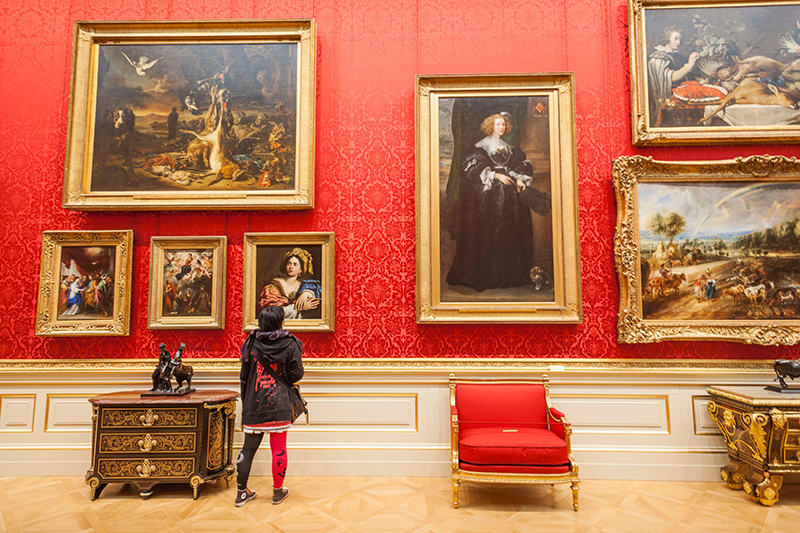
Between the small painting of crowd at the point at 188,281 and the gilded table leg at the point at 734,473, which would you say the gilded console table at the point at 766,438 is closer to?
the gilded table leg at the point at 734,473

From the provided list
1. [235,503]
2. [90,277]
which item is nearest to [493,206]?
[235,503]

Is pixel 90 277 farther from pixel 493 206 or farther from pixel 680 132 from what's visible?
pixel 680 132

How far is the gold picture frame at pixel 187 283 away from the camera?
5297 mm

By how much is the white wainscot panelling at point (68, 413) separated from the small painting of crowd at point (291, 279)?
222 centimetres

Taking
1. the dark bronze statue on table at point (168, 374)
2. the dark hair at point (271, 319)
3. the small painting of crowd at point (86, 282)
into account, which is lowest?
the dark bronze statue on table at point (168, 374)

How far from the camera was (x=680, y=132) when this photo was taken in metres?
5.34

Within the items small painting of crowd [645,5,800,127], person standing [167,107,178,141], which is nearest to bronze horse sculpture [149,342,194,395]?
person standing [167,107,178,141]

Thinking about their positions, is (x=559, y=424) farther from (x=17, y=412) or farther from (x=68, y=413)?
(x=17, y=412)

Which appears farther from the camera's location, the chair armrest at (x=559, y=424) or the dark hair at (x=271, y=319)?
the chair armrest at (x=559, y=424)

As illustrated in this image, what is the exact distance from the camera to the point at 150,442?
449 centimetres

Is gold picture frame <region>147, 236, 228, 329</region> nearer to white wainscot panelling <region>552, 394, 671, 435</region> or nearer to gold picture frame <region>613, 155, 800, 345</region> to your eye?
white wainscot panelling <region>552, 394, 671, 435</region>

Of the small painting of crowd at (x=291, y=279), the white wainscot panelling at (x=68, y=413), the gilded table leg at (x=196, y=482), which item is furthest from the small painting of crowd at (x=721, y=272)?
the white wainscot panelling at (x=68, y=413)

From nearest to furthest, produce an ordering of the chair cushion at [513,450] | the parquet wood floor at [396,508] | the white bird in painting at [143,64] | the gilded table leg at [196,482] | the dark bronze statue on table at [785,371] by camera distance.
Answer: the parquet wood floor at [396,508] → the chair cushion at [513,450] → the gilded table leg at [196,482] → the dark bronze statue on table at [785,371] → the white bird in painting at [143,64]

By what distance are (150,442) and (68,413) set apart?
1.58 m
